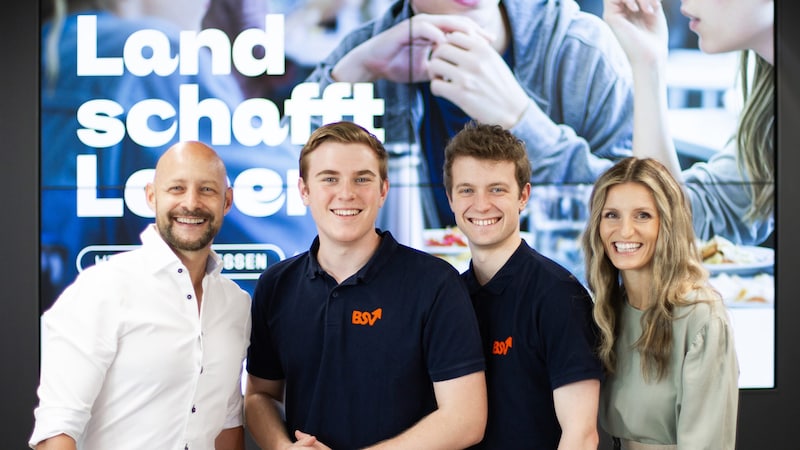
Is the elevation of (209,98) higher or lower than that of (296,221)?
higher

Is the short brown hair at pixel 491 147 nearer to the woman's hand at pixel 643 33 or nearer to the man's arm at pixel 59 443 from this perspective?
the man's arm at pixel 59 443

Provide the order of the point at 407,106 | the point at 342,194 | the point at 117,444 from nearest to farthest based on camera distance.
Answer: the point at 117,444 < the point at 342,194 < the point at 407,106

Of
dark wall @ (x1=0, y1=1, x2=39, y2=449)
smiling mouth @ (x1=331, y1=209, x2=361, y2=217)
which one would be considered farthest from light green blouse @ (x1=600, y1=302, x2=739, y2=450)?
dark wall @ (x1=0, y1=1, x2=39, y2=449)

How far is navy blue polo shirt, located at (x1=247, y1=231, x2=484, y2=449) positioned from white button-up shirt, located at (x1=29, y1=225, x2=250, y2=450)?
0.24m

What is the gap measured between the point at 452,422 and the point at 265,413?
608mm

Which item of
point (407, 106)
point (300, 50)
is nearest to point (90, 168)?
point (300, 50)

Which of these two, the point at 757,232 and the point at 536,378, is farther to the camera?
the point at 757,232

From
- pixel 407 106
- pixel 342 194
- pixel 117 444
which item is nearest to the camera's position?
pixel 117 444

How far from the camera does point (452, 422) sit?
1997 millimetres

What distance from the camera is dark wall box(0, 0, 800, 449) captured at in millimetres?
4559

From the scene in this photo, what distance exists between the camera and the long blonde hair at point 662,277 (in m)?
2.11

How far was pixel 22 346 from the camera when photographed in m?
4.57

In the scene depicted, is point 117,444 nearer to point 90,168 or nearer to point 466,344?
point 466,344

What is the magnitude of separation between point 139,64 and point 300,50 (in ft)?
3.18
